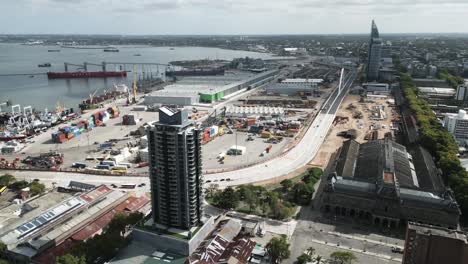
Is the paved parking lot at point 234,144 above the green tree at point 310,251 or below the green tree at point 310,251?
above

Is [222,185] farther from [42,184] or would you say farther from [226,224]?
[42,184]

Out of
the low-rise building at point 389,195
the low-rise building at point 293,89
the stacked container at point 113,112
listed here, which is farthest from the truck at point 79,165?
the low-rise building at point 293,89

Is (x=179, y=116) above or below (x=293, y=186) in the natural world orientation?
above

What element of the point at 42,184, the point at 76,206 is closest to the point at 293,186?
the point at 76,206

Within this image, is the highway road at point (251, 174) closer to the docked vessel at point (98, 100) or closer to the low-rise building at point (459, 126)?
the low-rise building at point (459, 126)


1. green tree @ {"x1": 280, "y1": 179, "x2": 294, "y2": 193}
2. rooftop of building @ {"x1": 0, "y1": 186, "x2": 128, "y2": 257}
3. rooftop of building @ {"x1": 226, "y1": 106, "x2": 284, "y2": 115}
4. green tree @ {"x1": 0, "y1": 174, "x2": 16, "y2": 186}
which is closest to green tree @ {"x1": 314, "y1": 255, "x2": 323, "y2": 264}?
green tree @ {"x1": 280, "y1": 179, "x2": 294, "y2": 193}
